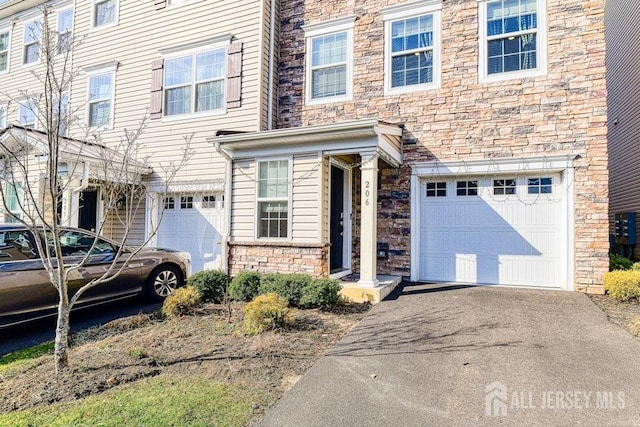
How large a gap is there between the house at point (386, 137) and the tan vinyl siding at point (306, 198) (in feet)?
0.09

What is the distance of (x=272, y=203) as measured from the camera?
7.21 meters

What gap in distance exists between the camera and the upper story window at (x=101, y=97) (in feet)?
34.0

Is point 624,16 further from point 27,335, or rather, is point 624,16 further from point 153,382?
point 27,335

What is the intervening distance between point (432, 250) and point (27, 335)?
6.91 meters

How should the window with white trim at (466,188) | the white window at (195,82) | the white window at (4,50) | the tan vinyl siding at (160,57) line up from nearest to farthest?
the window with white trim at (466,188), the tan vinyl siding at (160,57), the white window at (195,82), the white window at (4,50)

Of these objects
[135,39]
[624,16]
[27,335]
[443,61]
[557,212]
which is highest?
[624,16]

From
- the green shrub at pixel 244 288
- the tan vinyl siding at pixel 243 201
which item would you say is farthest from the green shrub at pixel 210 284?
the tan vinyl siding at pixel 243 201

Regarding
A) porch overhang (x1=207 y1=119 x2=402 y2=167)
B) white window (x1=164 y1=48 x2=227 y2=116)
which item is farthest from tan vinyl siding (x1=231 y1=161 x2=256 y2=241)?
white window (x1=164 y1=48 x2=227 y2=116)

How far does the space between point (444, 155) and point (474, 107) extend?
1087mm

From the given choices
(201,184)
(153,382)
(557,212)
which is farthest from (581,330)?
→ (201,184)
